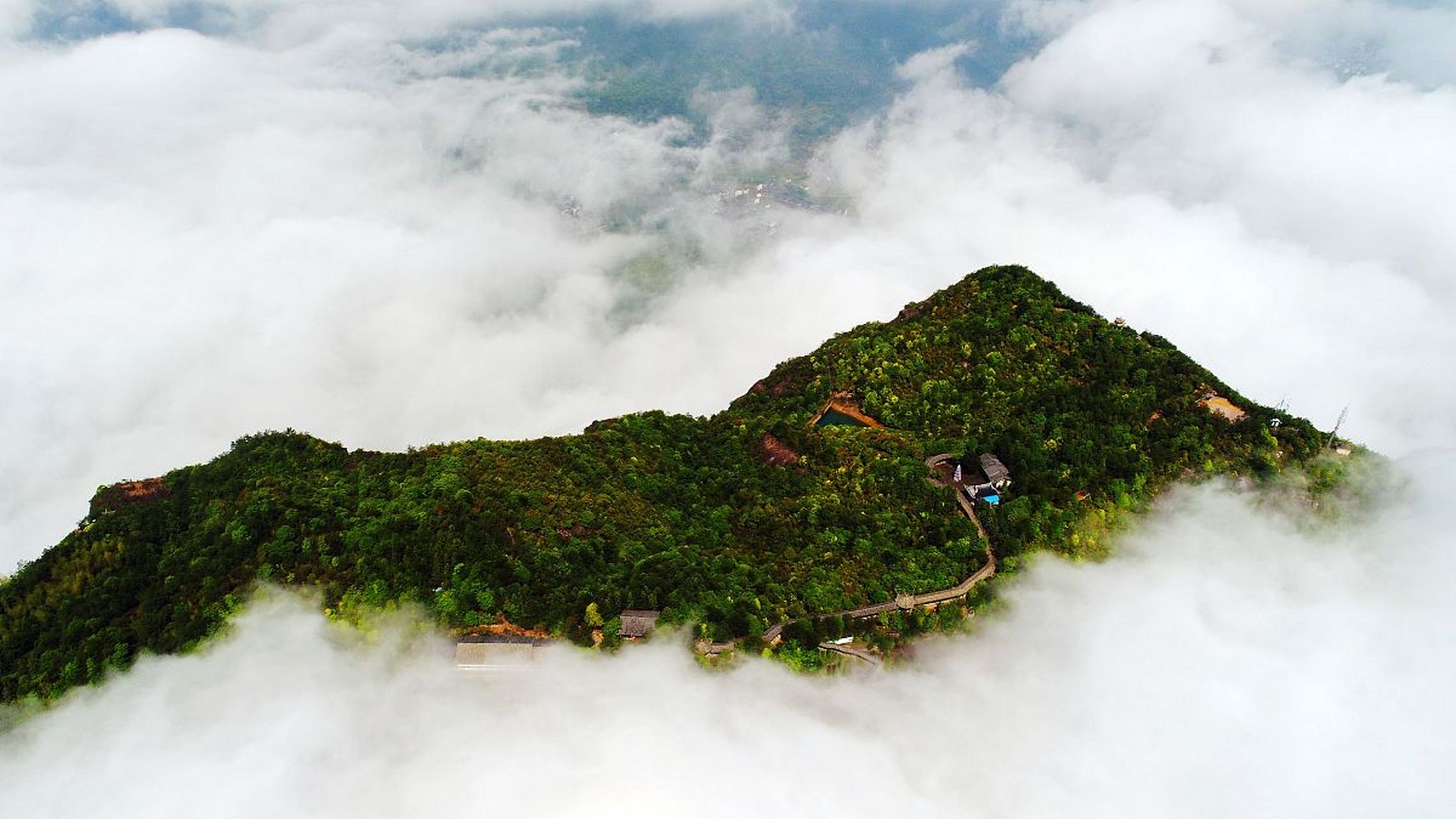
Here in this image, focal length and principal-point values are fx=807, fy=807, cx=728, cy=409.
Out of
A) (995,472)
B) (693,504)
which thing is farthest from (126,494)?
(995,472)

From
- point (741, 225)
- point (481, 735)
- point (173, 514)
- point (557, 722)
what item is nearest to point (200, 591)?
point (173, 514)

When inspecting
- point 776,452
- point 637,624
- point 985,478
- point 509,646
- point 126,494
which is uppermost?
point 985,478

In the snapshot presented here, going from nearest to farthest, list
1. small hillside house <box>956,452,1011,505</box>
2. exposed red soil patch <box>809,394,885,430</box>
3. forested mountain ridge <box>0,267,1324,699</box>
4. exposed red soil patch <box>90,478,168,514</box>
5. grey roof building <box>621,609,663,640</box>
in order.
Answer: grey roof building <box>621,609,663,640</box> → forested mountain ridge <box>0,267,1324,699</box> → exposed red soil patch <box>90,478,168,514</box> → small hillside house <box>956,452,1011,505</box> → exposed red soil patch <box>809,394,885,430</box>

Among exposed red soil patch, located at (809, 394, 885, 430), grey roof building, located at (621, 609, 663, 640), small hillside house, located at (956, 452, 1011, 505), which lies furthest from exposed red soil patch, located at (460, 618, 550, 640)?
small hillside house, located at (956, 452, 1011, 505)

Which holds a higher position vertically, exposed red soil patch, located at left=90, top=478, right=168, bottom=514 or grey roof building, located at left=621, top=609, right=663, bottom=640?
grey roof building, located at left=621, top=609, right=663, bottom=640

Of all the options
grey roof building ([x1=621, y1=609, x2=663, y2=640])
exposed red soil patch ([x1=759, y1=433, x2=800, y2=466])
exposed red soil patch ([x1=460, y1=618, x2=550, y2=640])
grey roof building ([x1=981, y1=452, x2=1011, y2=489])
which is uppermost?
grey roof building ([x1=981, y1=452, x2=1011, y2=489])

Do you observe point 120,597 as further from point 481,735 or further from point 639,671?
point 639,671

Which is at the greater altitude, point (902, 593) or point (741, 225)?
point (902, 593)

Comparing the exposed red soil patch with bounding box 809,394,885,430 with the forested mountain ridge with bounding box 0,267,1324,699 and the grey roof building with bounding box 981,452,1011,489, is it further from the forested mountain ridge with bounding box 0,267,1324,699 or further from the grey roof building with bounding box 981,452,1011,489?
the grey roof building with bounding box 981,452,1011,489

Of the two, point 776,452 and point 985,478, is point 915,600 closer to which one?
point 985,478
